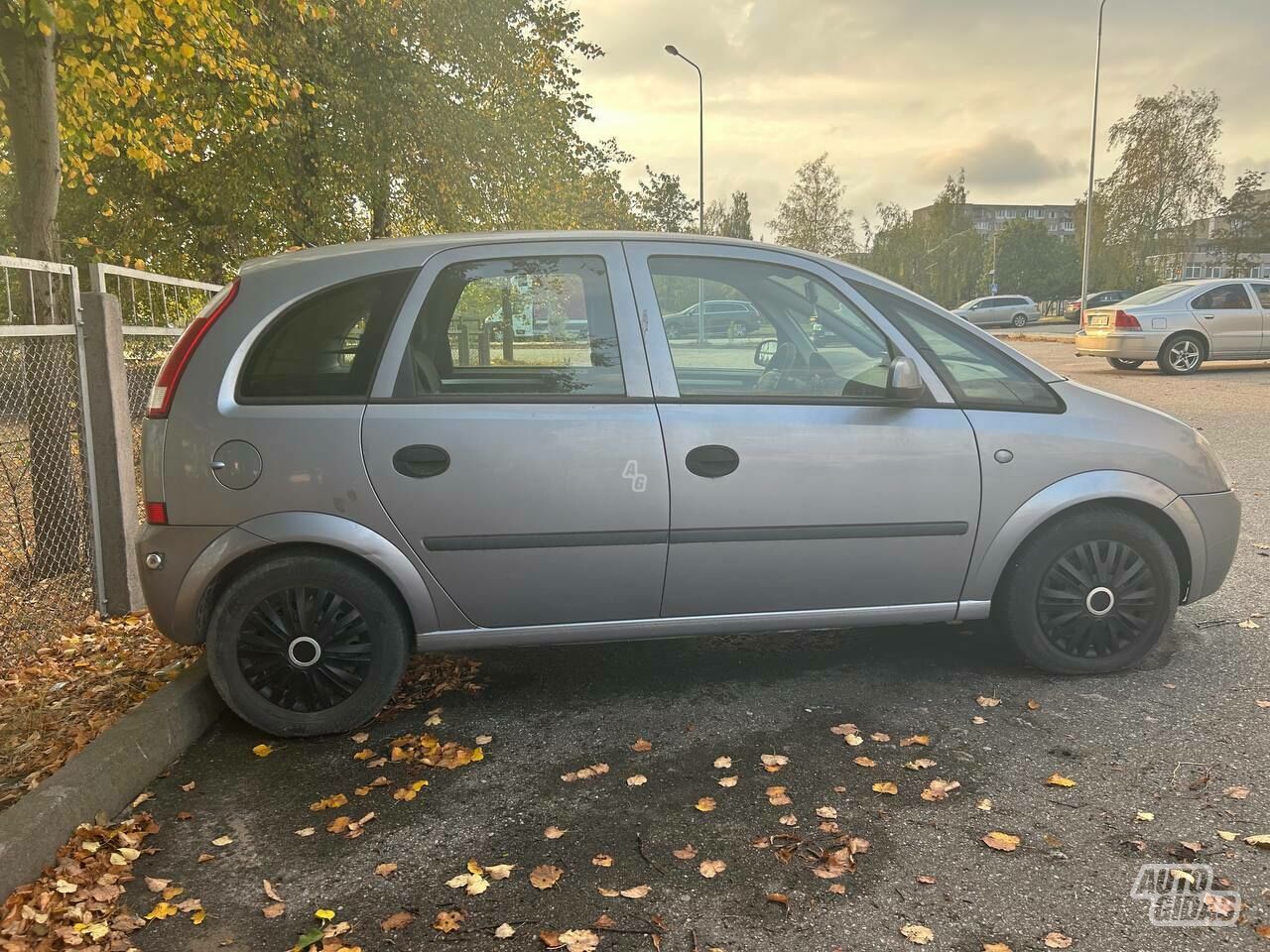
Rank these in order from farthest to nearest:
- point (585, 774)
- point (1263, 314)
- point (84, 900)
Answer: point (1263, 314)
point (585, 774)
point (84, 900)

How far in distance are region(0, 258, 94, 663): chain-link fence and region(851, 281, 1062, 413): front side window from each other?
147 inches

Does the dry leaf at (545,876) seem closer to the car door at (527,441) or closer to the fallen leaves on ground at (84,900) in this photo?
the fallen leaves on ground at (84,900)

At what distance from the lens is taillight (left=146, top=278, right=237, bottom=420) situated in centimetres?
339

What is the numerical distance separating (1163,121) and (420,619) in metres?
44.9

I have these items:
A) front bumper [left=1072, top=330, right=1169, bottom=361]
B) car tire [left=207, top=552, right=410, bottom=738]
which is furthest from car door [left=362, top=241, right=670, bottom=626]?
front bumper [left=1072, top=330, right=1169, bottom=361]

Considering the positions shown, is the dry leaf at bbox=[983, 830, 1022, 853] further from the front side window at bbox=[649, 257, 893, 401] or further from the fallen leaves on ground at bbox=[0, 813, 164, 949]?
the fallen leaves on ground at bbox=[0, 813, 164, 949]

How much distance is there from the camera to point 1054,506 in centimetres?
381

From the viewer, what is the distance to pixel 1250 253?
5247 cm

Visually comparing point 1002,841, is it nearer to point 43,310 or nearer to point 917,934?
point 917,934

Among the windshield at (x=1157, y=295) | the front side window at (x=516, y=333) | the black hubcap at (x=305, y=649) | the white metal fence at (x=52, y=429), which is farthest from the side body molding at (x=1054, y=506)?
the windshield at (x=1157, y=295)

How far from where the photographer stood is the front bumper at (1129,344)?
649 inches

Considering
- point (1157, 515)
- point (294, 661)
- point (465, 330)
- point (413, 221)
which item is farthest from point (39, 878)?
point (413, 221)

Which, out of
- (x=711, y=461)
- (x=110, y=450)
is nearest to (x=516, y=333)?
(x=711, y=461)

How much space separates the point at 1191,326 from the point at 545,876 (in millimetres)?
17459
